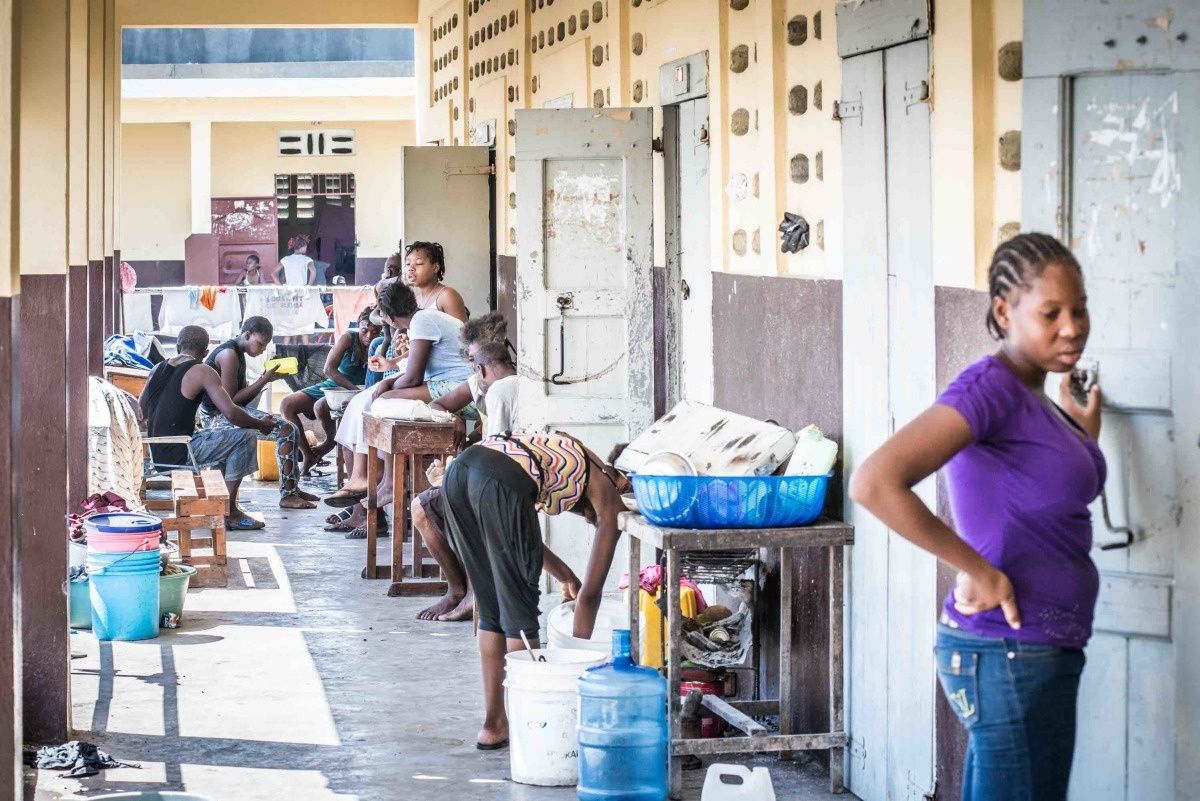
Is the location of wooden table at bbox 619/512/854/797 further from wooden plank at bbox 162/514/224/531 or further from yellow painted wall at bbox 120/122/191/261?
yellow painted wall at bbox 120/122/191/261

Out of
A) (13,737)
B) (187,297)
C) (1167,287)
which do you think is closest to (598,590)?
(13,737)

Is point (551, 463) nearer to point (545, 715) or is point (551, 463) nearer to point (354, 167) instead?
point (545, 715)

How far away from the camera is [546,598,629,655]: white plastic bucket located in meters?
6.67

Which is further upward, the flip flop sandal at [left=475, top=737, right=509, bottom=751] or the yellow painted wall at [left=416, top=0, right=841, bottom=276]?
the yellow painted wall at [left=416, top=0, right=841, bottom=276]

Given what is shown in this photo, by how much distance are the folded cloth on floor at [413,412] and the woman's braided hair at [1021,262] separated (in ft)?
21.7

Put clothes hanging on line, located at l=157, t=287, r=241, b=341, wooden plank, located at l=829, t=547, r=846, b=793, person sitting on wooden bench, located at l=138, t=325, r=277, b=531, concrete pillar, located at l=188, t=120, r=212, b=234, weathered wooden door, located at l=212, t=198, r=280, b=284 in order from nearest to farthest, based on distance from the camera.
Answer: wooden plank, located at l=829, t=547, r=846, b=793
person sitting on wooden bench, located at l=138, t=325, r=277, b=531
clothes hanging on line, located at l=157, t=287, r=241, b=341
concrete pillar, located at l=188, t=120, r=212, b=234
weathered wooden door, located at l=212, t=198, r=280, b=284

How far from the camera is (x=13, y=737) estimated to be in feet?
17.0

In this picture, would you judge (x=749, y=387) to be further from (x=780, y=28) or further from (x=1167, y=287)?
(x=1167, y=287)

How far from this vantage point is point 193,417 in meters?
12.7

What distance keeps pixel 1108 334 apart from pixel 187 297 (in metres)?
17.9

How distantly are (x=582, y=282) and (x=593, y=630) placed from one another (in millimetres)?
2887

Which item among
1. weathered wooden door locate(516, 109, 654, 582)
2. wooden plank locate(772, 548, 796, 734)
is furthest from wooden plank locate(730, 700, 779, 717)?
weathered wooden door locate(516, 109, 654, 582)

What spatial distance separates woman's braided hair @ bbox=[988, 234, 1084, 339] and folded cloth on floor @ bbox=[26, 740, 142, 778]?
4278 millimetres

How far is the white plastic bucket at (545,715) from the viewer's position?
244 inches
